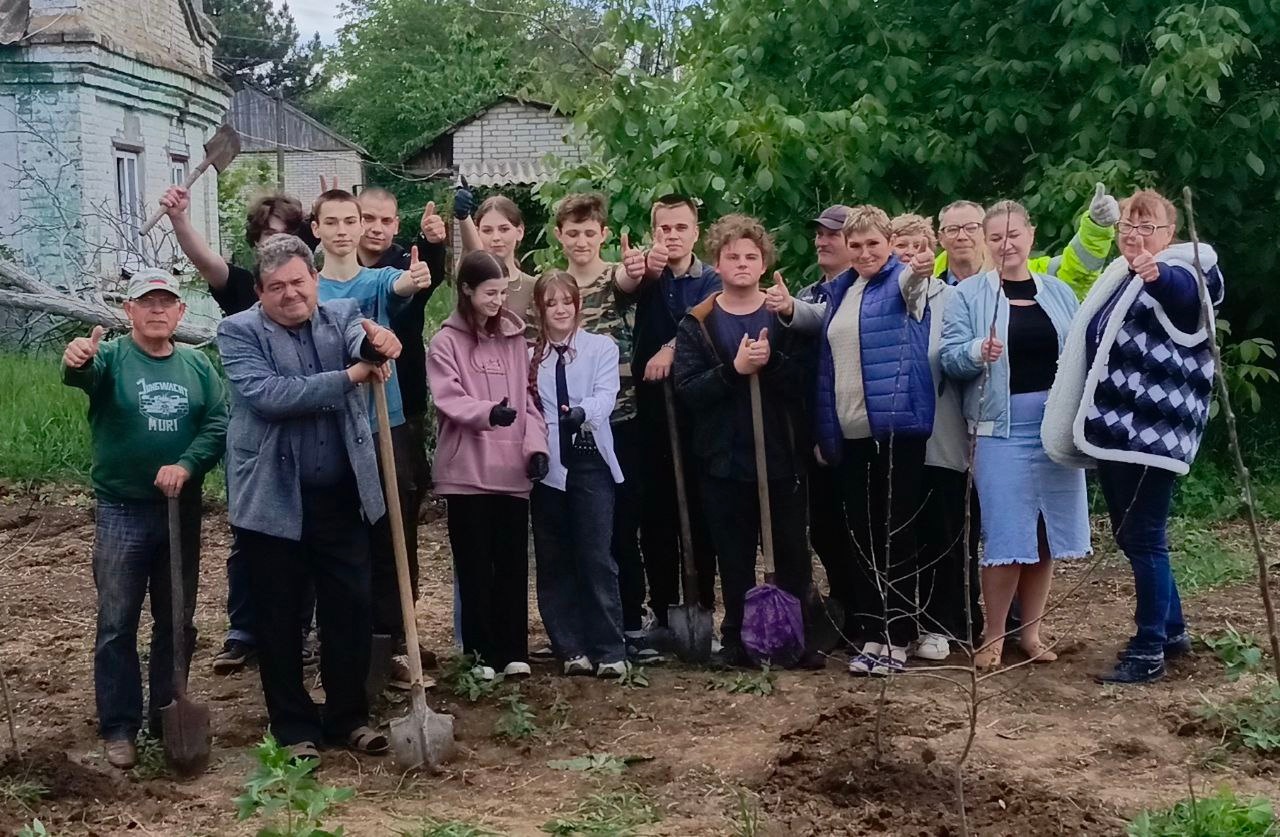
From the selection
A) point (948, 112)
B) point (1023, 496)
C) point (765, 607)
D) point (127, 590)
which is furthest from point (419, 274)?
point (948, 112)

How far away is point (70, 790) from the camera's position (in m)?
4.02

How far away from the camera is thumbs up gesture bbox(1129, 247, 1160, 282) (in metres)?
4.56

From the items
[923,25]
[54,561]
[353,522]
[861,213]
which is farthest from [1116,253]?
[54,561]

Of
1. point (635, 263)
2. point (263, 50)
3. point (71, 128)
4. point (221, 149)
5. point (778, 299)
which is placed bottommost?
point (778, 299)

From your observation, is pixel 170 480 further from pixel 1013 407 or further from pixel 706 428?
pixel 1013 407

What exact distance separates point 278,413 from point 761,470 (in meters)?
1.79

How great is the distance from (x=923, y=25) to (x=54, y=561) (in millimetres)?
5771

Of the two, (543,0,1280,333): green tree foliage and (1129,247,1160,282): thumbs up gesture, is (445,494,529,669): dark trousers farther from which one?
(543,0,1280,333): green tree foliage

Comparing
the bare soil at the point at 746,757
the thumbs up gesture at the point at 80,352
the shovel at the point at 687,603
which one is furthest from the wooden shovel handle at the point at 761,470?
the thumbs up gesture at the point at 80,352

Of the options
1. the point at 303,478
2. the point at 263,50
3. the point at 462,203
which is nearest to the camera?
the point at 303,478

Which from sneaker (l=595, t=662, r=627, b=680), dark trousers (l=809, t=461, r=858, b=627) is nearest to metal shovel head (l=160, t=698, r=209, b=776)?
sneaker (l=595, t=662, r=627, b=680)

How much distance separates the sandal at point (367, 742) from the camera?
4.41 meters

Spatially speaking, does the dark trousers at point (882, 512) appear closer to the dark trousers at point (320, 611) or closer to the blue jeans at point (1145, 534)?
the blue jeans at point (1145, 534)

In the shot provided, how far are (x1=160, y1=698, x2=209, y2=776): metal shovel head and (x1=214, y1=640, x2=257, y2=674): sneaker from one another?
116cm
